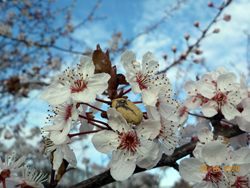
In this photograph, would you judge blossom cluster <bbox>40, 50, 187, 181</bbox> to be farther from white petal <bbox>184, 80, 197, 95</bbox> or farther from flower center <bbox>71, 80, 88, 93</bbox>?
white petal <bbox>184, 80, 197, 95</bbox>

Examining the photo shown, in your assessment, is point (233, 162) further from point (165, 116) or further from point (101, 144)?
point (101, 144)

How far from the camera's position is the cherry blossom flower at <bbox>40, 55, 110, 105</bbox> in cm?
94

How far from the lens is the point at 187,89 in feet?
5.19

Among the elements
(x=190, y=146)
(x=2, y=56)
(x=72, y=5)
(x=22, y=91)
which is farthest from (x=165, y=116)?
(x=72, y=5)

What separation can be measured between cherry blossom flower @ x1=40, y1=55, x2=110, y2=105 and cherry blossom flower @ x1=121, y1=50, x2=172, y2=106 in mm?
137

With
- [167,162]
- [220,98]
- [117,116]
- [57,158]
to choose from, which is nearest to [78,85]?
[117,116]

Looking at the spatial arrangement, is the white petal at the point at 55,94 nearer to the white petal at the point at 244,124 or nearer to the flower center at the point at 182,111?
the flower center at the point at 182,111

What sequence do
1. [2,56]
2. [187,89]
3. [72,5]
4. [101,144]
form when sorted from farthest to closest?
1. [72,5]
2. [2,56]
3. [187,89]
4. [101,144]

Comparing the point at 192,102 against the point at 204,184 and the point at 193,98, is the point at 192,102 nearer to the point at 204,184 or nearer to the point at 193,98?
the point at 193,98

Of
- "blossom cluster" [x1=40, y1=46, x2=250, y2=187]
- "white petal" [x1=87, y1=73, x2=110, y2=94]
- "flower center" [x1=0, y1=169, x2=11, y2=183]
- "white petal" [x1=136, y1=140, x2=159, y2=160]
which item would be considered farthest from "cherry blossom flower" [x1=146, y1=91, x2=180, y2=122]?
"flower center" [x1=0, y1=169, x2=11, y2=183]

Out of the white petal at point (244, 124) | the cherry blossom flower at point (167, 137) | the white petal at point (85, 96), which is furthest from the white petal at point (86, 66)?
the white petal at point (244, 124)

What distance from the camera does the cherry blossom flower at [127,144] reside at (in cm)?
93

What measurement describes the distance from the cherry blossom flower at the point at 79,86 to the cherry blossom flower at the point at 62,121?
55 millimetres

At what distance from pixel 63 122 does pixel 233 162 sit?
936 mm
